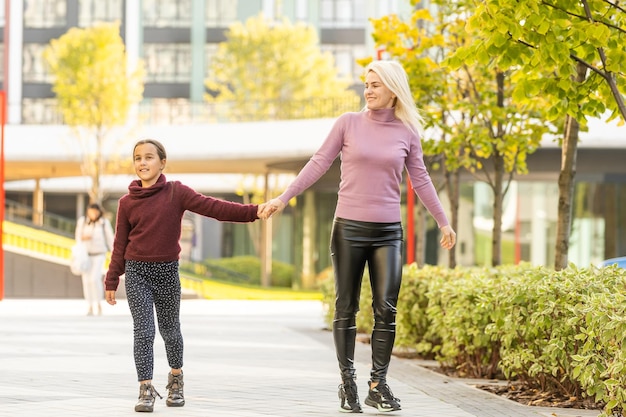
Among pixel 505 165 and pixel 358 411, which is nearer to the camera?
pixel 358 411

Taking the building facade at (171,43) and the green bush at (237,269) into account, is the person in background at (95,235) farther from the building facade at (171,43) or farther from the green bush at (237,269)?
the green bush at (237,269)

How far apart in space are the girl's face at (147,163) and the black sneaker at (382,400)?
1836 mm

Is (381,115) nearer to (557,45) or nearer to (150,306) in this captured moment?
(557,45)

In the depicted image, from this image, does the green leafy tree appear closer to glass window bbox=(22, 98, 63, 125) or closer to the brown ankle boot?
Answer: the brown ankle boot

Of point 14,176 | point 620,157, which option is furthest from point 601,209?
point 14,176

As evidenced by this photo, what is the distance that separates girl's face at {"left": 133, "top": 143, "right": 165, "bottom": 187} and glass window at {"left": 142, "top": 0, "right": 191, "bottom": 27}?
188 ft

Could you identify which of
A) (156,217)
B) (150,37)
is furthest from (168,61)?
(156,217)

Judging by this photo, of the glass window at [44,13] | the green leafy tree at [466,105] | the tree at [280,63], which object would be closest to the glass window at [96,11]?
the glass window at [44,13]

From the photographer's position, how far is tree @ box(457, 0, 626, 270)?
7.74 meters

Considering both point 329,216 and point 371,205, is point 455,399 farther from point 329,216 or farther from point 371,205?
point 329,216

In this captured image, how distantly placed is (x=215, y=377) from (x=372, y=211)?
2915 millimetres

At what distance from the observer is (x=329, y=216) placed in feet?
139

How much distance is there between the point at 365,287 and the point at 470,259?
23290 millimetres

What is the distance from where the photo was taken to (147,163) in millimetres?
7562
